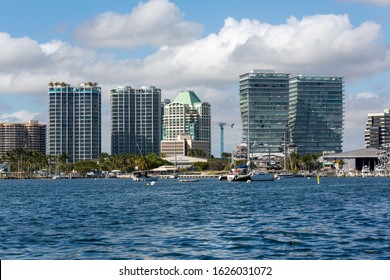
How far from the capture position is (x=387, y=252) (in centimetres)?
4334

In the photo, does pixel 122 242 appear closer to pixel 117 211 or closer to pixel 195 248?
pixel 195 248

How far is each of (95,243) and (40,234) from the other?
335 inches

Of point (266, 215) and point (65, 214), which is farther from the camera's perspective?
point (65, 214)

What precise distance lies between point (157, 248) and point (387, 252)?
44.6ft

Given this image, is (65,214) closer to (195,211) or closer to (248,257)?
(195,211)

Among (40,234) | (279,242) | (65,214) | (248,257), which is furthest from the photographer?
(65,214)

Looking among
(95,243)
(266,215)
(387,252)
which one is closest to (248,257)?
(387,252)

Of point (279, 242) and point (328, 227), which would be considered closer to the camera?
point (279, 242)

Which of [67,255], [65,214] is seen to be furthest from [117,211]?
[67,255]

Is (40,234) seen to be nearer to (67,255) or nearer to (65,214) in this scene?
(67,255)
